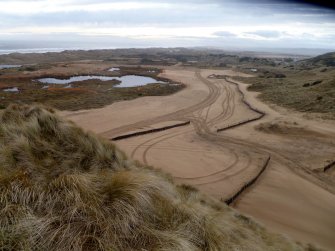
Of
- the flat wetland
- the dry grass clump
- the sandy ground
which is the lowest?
the sandy ground

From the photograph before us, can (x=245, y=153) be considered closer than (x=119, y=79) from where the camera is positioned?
Yes

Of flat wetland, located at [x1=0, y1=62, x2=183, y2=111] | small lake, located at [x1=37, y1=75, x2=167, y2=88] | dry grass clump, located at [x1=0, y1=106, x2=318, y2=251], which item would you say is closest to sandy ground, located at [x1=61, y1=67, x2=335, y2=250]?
flat wetland, located at [x1=0, y1=62, x2=183, y2=111]

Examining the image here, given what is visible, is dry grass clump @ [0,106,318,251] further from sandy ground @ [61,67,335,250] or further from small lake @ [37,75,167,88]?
small lake @ [37,75,167,88]

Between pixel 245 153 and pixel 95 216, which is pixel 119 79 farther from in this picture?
pixel 95 216

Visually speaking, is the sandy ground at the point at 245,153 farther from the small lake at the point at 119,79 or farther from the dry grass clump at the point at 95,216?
the small lake at the point at 119,79

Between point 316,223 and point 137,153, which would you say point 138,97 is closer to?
point 137,153

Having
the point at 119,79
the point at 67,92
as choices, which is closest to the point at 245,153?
the point at 67,92

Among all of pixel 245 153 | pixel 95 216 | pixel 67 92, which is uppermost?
pixel 95 216

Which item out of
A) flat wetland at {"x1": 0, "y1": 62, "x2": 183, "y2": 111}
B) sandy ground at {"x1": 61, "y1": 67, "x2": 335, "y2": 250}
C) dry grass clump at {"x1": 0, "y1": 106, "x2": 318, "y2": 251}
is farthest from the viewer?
flat wetland at {"x1": 0, "y1": 62, "x2": 183, "y2": 111}
